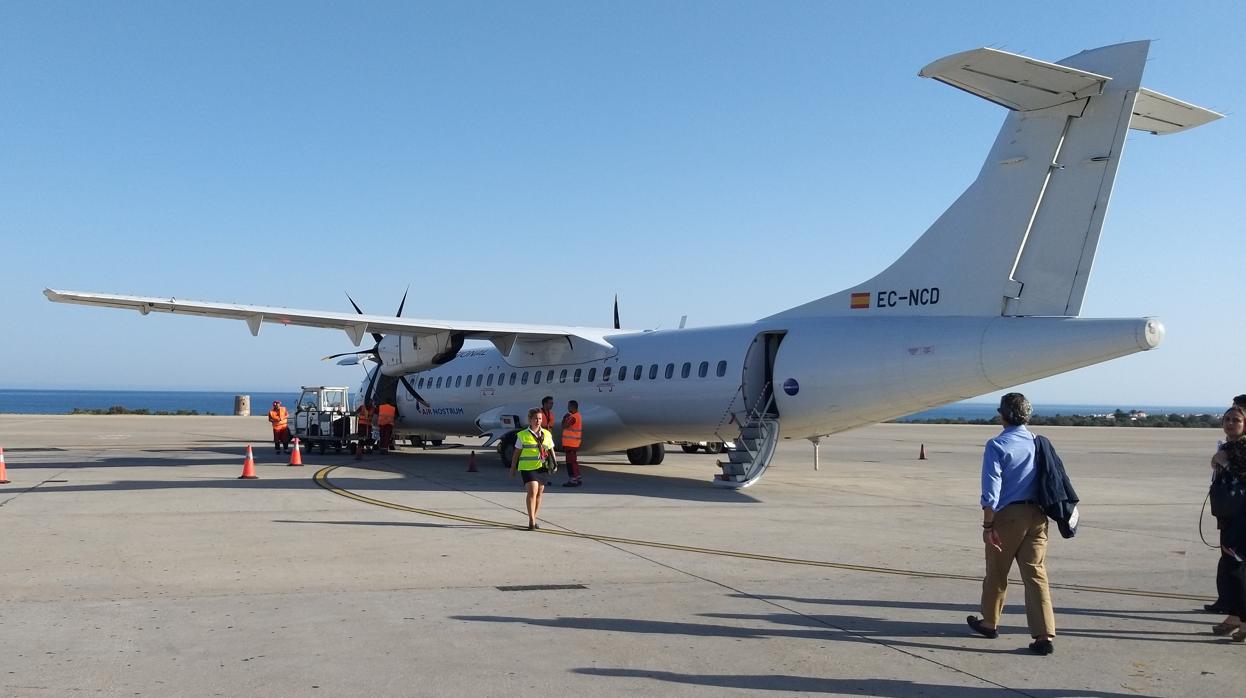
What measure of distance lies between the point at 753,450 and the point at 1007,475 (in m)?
9.73

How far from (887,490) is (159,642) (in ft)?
44.6

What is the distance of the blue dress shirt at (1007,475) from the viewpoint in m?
6.18

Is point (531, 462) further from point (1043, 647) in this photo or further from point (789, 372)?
point (1043, 647)

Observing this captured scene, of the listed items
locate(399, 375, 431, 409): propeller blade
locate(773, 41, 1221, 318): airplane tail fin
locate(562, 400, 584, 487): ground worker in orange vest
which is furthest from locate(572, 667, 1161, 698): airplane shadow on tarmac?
locate(399, 375, 431, 409): propeller blade

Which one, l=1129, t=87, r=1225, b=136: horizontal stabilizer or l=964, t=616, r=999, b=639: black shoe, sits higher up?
l=1129, t=87, r=1225, b=136: horizontal stabilizer

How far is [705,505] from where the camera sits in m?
14.2

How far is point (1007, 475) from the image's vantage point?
623 cm

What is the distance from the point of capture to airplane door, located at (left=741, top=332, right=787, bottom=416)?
54.6ft

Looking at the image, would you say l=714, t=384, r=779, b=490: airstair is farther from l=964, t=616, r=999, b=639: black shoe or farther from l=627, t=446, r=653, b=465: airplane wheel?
l=964, t=616, r=999, b=639: black shoe

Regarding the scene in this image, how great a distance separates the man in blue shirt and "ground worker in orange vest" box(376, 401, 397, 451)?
69.4ft

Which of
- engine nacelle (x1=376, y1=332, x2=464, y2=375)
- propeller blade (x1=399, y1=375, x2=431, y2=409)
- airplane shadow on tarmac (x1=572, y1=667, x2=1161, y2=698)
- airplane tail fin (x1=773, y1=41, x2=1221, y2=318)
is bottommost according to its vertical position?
airplane shadow on tarmac (x1=572, y1=667, x2=1161, y2=698)

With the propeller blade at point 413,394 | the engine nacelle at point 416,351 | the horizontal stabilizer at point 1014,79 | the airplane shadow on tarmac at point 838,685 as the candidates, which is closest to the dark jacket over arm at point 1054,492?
the airplane shadow on tarmac at point 838,685

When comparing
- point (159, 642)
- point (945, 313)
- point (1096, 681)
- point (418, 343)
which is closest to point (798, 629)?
point (1096, 681)

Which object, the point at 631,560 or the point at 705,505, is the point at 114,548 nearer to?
the point at 631,560
